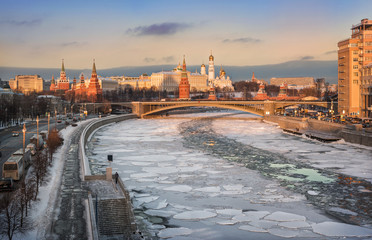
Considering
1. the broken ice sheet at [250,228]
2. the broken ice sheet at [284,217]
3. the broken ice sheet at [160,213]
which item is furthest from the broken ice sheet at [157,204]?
the broken ice sheet at [284,217]

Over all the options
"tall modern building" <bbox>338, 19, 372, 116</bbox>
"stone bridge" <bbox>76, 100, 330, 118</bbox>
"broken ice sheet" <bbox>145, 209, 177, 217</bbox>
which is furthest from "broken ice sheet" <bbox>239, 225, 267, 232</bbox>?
"stone bridge" <bbox>76, 100, 330, 118</bbox>

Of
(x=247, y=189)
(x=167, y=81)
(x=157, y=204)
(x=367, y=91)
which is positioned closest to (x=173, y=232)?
(x=157, y=204)

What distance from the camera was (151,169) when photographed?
23.2 metres

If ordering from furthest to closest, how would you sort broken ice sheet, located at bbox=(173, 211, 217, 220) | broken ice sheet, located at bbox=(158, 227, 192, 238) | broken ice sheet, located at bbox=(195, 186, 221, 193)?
broken ice sheet, located at bbox=(195, 186, 221, 193)
broken ice sheet, located at bbox=(173, 211, 217, 220)
broken ice sheet, located at bbox=(158, 227, 192, 238)

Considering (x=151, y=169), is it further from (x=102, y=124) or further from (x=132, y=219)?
(x=102, y=124)

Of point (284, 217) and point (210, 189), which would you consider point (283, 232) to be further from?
point (210, 189)

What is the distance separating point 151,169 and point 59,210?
9.93 m

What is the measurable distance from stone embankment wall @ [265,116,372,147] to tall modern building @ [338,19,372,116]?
8331 mm

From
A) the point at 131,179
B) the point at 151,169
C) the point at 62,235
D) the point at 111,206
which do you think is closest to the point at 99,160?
the point at 151,169

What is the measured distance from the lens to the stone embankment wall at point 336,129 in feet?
110

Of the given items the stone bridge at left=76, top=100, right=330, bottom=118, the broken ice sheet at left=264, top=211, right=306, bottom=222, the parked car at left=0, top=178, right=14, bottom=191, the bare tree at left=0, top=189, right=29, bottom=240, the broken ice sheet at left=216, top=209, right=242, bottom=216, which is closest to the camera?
the bare tree at left=0, top=189, right=29, bottom=240

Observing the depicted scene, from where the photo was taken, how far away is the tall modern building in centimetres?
5312

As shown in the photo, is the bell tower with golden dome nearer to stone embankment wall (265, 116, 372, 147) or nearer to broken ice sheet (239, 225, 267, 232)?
stone embankment wall (265, 116, 372, 147)

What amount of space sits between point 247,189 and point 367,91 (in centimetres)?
3820
